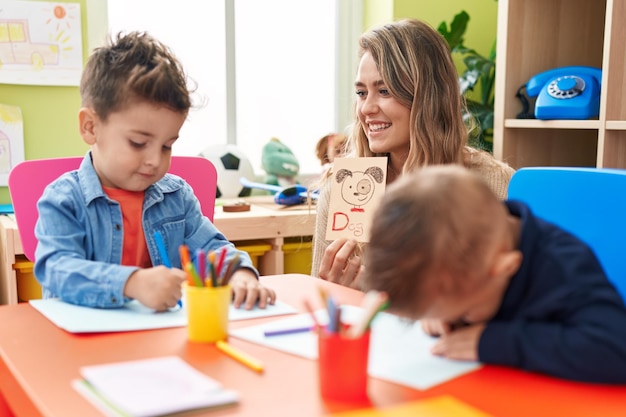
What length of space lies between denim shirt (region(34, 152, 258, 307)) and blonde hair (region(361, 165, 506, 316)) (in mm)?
484

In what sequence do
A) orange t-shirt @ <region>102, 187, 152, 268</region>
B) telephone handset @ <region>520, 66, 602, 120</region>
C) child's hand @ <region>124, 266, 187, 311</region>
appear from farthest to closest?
1. telephone handset @ <region>520, 66, 602, 120</region>
2. orange t-shirt @ <region>102, 187, 152, 268</region>
3. child's hand @ <region>124, 266, 187, 311</region>

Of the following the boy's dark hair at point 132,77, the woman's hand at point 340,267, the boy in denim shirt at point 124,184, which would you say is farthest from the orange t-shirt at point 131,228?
the woman's hand at point 340,267

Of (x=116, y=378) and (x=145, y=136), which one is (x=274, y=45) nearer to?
(x=145, y=136)

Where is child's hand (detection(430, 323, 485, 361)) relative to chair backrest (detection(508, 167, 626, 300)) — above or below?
below

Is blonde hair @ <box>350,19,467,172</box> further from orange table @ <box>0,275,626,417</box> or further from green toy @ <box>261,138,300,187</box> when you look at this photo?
green toy @ <box>261,138,300,187</box>

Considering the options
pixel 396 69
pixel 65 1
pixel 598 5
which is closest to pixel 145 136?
pixel 396 69

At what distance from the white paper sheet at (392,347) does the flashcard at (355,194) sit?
30 cm

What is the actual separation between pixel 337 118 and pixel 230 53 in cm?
60

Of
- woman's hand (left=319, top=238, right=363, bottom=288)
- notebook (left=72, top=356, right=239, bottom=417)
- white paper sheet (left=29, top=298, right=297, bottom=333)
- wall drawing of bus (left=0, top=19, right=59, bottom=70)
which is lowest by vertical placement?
woman's hand (left=319, top=238, right=363, bottom=288)

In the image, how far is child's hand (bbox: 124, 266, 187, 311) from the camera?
38.6 inches

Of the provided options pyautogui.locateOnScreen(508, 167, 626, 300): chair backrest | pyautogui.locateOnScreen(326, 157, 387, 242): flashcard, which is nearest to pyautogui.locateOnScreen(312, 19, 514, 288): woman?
pyautogui.locateOnScreen(326, 157, 387, 242): flashcard

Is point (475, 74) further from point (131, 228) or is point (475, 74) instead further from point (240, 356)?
point (240, 356)

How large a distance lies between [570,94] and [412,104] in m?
0.91

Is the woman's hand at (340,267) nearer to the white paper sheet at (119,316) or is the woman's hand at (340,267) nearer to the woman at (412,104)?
the woman at (412,104)
